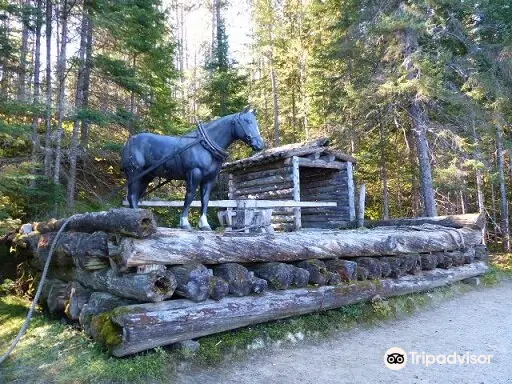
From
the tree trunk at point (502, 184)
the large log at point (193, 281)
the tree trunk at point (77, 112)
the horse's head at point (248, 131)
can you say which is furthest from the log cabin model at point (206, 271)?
the tree trunk at point (502, 184)

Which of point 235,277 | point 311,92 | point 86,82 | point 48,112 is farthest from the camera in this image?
point 311,92

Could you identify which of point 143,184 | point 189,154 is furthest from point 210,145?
point 143,184

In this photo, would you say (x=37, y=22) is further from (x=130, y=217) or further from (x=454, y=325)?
(x=454, y=325)

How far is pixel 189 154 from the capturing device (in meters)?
5.40

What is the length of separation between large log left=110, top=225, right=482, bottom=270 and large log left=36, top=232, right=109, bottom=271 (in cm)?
47

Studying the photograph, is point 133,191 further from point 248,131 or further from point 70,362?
point 70,362

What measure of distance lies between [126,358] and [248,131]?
10.5 feet

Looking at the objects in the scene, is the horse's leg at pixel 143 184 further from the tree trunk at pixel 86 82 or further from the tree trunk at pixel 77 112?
the tree trunk at pixel 86 82

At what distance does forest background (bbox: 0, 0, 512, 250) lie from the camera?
946 centimetres

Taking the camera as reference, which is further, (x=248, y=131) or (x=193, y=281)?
(x=248, y=131)

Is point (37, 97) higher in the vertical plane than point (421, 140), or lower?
higher

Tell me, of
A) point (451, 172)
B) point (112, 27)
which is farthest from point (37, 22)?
point (451, 172)

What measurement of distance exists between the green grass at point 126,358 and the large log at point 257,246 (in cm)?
87

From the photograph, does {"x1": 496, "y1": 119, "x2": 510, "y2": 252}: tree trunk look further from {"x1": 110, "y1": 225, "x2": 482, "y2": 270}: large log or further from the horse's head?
the horse's head
